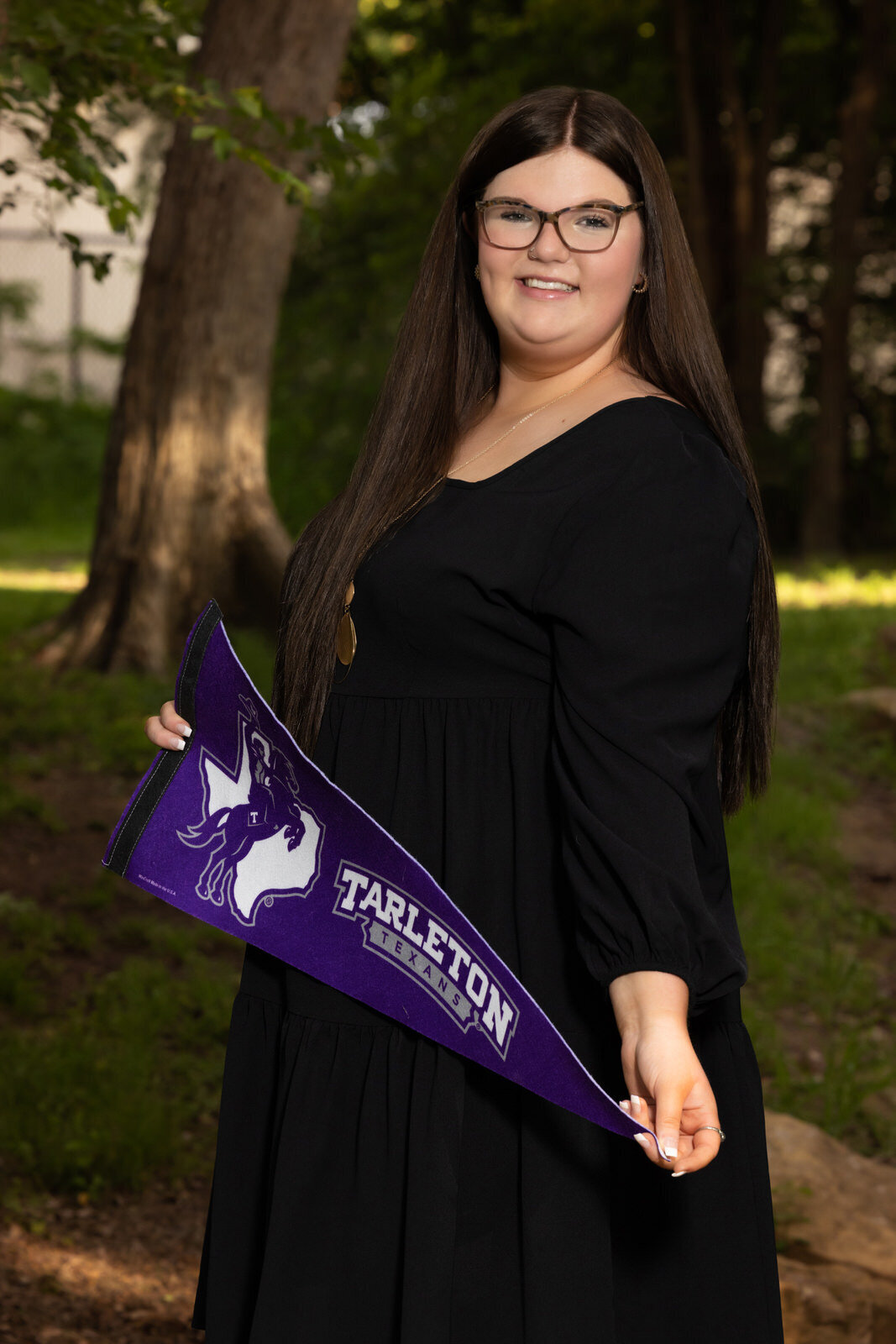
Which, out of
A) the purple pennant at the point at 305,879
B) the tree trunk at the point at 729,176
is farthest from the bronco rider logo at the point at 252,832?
the tree trunk at the point at 729,176

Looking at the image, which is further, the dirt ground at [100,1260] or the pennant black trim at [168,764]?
the dirt ground at [100,1260]

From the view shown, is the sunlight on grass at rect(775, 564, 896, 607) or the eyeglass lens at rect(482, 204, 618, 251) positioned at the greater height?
the eyeglass lens at rect(482, 204, 618, 251)

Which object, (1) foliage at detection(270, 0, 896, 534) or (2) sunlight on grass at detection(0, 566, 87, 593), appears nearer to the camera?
(2) sunlight on grass at detection(0, 566, 87, 593)

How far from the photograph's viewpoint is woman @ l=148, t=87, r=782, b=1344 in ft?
4.77

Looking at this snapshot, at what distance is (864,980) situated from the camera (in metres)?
5.04

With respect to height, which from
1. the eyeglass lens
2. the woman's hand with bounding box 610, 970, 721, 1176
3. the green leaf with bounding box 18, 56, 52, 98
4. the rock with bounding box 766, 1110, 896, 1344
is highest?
the green leaf with bounding box 18, 56, 52, 98

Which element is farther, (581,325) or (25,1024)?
(25,1024)

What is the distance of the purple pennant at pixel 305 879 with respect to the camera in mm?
1514

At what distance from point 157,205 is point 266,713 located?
222 inches

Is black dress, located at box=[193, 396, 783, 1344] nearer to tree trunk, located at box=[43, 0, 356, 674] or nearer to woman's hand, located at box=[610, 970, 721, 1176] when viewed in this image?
woman's hand, located at box=[610, 970, 721, 1176]

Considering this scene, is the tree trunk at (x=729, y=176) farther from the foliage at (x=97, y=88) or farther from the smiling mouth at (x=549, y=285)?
the smiling mouth at (x=549, y=285)

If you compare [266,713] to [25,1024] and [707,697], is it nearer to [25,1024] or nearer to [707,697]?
[707,697]

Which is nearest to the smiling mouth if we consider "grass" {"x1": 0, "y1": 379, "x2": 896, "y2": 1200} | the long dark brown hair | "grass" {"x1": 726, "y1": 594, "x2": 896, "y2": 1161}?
the long dark brown hair

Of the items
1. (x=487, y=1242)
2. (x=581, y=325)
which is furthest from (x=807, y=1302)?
(x=581, y=325)
